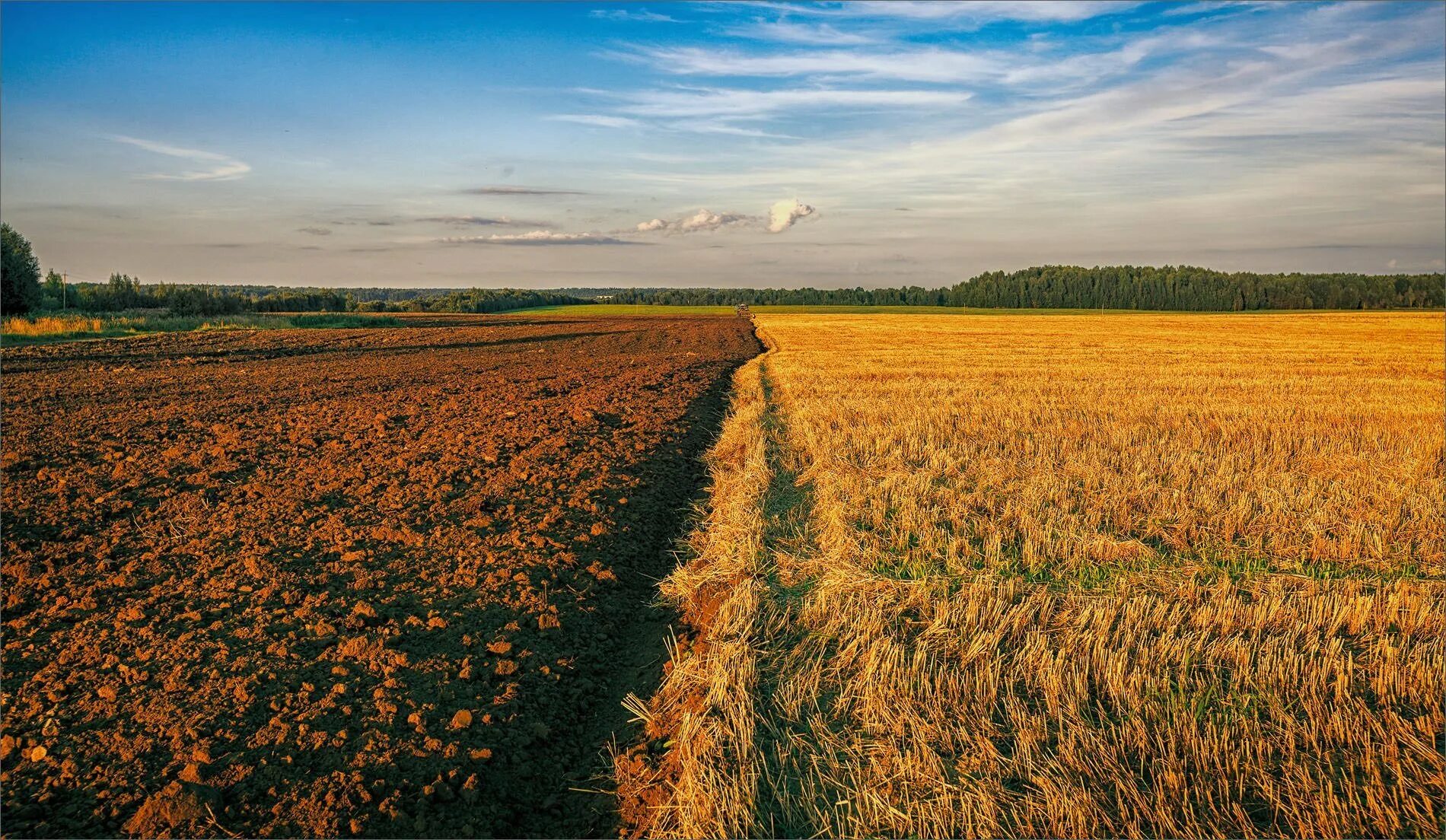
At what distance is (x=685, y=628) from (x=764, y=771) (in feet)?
7.71

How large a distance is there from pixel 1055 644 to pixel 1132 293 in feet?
484

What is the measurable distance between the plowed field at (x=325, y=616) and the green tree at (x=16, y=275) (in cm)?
4554

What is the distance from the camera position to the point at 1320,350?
33.5m

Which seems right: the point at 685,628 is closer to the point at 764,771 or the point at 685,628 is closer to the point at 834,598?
the point at 834,598

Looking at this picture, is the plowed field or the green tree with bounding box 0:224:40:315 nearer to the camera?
the plowed field

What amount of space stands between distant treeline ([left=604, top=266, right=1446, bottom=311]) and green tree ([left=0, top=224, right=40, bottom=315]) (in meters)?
97.1

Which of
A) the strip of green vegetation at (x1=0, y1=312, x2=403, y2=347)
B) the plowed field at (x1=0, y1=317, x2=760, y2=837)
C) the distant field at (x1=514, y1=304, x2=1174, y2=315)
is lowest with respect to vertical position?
the plowed field at (x1=0, y1=317, x2=760, y2=837)

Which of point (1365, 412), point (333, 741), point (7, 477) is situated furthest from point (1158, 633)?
point (1365, 412)

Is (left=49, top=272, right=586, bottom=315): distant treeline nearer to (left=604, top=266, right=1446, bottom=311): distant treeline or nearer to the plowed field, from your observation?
the plowed field

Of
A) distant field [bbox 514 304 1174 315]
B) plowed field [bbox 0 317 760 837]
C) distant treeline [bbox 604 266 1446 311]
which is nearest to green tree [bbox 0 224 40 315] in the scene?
plowed field [bbox 0 317 760 837]

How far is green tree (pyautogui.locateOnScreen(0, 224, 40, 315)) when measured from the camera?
48438 millimetres

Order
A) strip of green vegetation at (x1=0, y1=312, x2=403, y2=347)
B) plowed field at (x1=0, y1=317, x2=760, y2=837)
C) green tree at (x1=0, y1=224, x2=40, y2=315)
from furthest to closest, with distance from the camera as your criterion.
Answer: green tree at (x1=0, y1=224, x2=40, y2=315), strip of green vegetation at (x1=0, y1=312, x2=403, y2=347), plowed field at (x1=0, y1=317, x2=760, y2=837)

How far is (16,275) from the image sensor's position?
162ft

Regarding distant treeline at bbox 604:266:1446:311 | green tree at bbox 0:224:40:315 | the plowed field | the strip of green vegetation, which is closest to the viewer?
the plowed field
